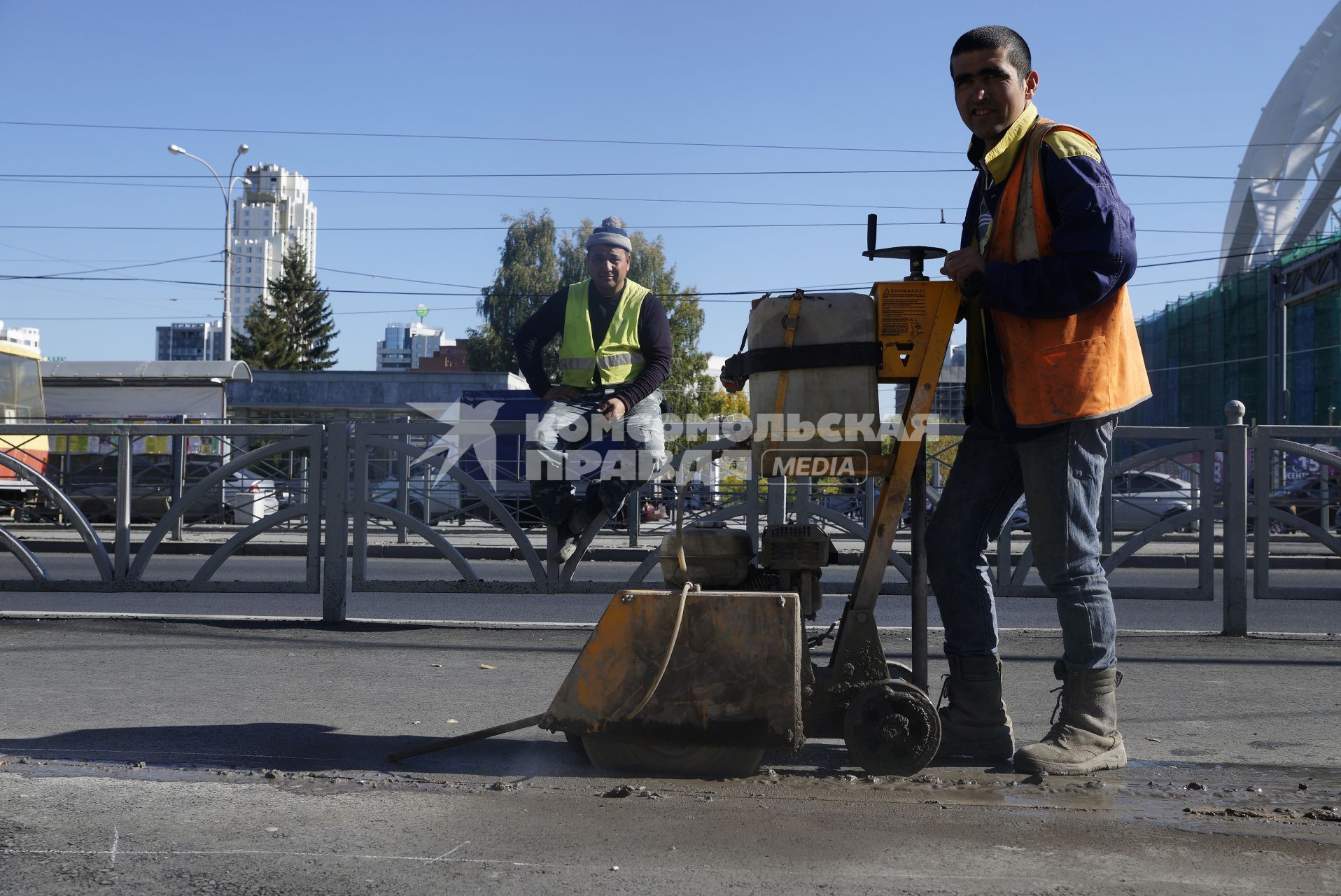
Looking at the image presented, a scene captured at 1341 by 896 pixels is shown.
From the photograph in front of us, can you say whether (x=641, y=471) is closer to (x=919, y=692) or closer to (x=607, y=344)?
(x=607, y=344)

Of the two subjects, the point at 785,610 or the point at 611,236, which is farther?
the point at 611,236

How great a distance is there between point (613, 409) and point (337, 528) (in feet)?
5.93

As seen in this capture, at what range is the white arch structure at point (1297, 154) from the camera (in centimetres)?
7888

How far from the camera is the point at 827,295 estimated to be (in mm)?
3428

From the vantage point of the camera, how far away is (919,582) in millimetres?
3717

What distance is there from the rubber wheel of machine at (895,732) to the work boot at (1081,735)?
0.31 m

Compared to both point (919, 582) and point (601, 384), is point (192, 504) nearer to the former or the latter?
Answer: point (601, 384)

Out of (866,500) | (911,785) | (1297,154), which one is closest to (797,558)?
(911,785)

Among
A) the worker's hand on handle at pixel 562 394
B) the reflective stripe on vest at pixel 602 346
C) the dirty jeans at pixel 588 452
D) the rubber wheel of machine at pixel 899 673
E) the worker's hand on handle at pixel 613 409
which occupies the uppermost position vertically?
the reflective stripe on vest at pixel 602 346

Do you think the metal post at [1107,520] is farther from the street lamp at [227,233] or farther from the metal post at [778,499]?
the street lamp at [227,233]

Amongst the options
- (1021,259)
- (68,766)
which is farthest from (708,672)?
(68,766)

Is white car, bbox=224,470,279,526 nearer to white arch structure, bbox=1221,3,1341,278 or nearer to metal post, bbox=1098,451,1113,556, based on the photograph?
metal post, bbox=1098,451,1113,556

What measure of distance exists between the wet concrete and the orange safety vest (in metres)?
1.05

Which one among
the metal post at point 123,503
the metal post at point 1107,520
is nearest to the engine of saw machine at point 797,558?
the metal post at point 1107,520
